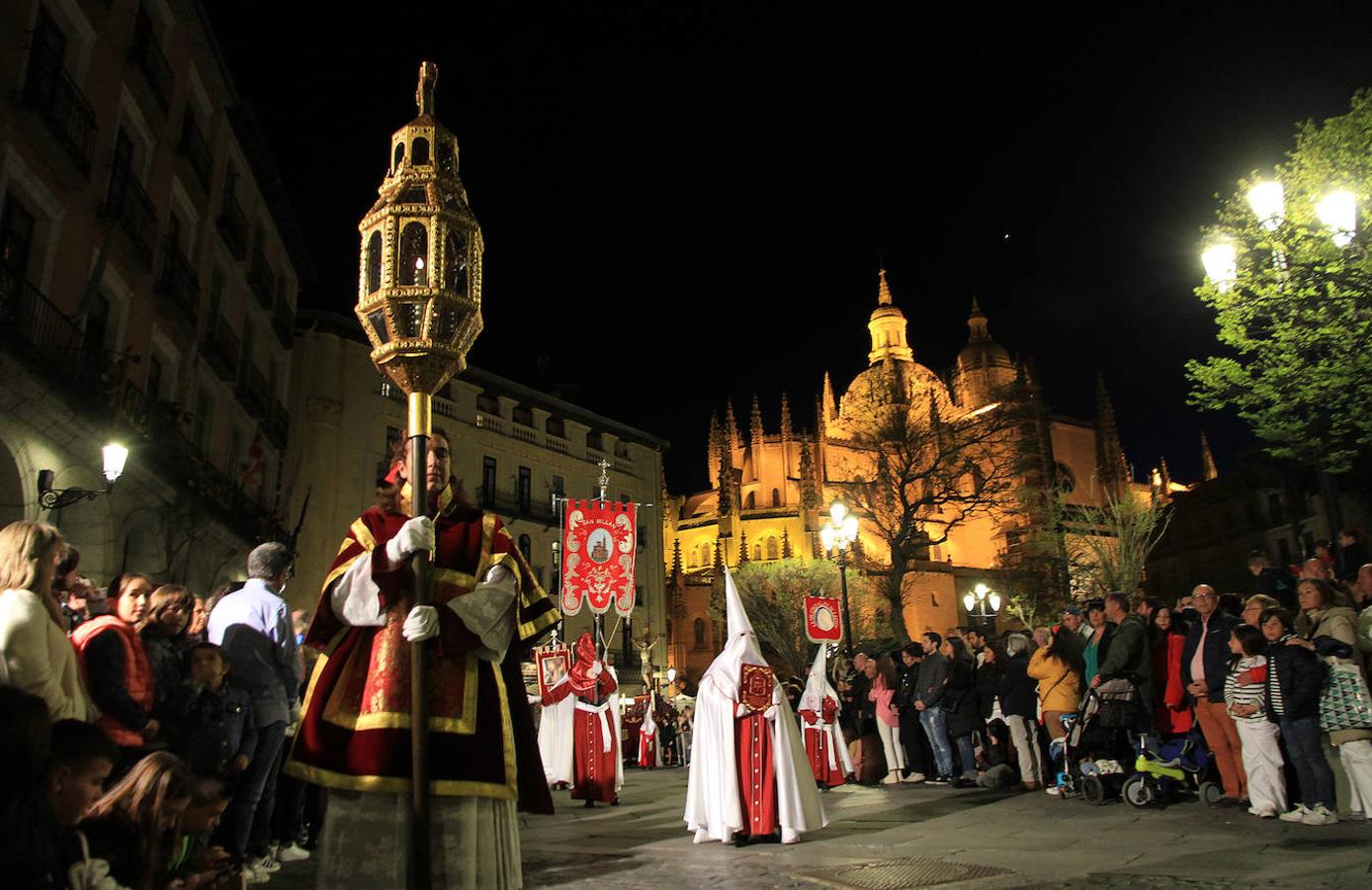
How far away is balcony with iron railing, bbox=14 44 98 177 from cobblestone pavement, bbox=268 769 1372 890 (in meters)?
11.8

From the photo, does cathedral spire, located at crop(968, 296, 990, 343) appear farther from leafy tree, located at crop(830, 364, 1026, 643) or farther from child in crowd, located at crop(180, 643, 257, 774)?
child in crowd, located at crop(180, 643, 257, 774)

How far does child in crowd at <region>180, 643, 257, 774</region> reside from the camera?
17.9ft

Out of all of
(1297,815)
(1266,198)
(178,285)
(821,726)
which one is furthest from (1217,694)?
(178,285)

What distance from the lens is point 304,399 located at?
32031mm

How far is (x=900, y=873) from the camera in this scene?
602 cm

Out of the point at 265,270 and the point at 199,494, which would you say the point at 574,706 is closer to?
the point at 199,494

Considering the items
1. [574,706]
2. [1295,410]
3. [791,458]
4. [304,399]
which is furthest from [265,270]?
[791,458]

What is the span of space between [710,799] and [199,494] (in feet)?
45.4

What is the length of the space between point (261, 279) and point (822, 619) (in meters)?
17.7

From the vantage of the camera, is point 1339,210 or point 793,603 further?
point 793,603

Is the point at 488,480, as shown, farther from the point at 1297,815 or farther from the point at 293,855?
the point at 1297,815

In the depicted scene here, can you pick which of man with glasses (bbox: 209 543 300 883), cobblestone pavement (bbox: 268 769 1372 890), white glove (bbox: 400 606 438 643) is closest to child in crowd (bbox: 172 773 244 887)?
white glove (bbox: 400 606 438 643)

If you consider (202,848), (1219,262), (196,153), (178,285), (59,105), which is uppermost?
(196,153)

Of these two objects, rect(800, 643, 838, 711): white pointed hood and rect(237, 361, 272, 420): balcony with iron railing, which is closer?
rect(800, 643, 838, 711): white pointed hood
